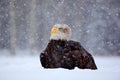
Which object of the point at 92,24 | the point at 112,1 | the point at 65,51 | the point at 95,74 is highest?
the point at 112,1

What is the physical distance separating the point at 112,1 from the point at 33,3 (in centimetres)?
107

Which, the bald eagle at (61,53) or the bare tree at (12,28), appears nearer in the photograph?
the bald eagle at (61,53)

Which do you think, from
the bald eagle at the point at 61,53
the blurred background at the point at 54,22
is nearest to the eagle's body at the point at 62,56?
the bald eagle at the point at 61,53

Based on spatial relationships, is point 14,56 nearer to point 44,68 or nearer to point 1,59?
point 1,59

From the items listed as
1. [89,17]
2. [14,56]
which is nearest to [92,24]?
[89,17]

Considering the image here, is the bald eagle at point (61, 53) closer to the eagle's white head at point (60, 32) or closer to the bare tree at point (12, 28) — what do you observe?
the eagle's white head at point (60, 32)

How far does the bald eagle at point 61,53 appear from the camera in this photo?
222cm

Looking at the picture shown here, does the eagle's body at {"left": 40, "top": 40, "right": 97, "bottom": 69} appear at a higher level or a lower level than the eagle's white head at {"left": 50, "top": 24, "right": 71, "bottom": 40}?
lower

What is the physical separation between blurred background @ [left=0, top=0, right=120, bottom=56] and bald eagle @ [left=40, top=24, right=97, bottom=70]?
1.47 metres

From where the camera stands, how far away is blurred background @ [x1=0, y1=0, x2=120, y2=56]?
3.77m

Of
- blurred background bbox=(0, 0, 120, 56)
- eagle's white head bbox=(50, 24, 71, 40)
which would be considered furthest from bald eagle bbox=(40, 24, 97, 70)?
blurred background bbox=(0, 0, 120, 56)

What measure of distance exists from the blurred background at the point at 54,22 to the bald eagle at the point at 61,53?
1473 mm

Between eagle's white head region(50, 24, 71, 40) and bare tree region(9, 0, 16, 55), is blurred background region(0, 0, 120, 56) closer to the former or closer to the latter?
bare tree region(9, 0, 16, 55)

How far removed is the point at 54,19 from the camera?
380cm
